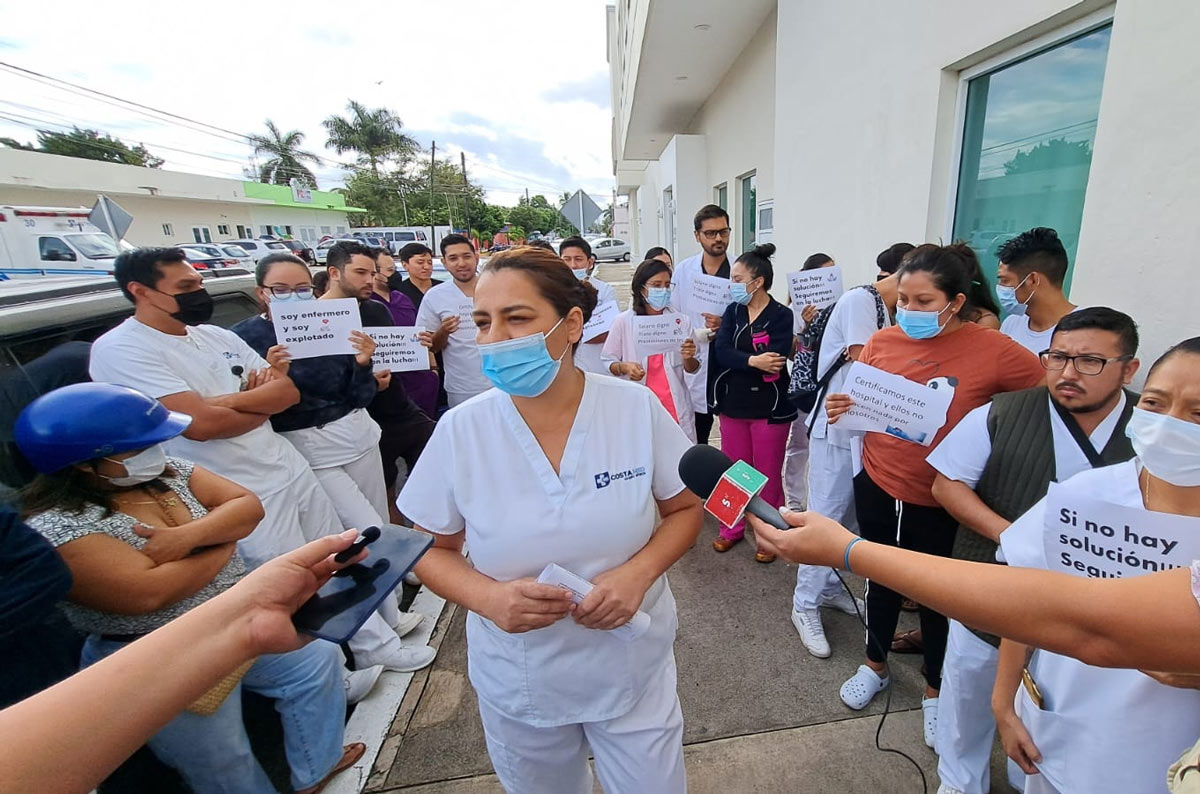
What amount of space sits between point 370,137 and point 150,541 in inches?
1995

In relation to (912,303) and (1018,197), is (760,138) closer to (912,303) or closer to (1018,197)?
(1018,197)

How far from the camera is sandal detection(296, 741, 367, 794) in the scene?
2238mm

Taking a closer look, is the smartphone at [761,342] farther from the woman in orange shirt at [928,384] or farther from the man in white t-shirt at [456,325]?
the man in white t-shirt at [456,325]

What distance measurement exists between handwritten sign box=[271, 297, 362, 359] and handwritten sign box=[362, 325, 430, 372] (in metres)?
0.40

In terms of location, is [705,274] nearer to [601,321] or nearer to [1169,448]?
[601,321]

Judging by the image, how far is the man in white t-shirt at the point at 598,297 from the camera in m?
4.27

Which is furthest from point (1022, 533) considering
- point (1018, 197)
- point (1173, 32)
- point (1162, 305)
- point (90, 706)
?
point (1018, 197)

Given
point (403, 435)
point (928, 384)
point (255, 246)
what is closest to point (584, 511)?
point (928, 384)

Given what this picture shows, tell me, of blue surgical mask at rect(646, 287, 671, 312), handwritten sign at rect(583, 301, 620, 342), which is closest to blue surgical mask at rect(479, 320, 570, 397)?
blue surgical mask at rect(646, 287, 671, 312)

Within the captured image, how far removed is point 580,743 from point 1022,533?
1381mm

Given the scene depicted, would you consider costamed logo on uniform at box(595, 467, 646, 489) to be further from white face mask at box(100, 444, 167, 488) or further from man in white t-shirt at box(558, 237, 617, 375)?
man in white t-shirt at box(558, 237, 617, 375)

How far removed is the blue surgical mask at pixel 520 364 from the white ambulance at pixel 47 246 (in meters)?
16.8

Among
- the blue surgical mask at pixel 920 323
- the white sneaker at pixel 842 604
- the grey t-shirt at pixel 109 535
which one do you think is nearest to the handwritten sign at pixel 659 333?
the blue surgical mask at pixel 920 323

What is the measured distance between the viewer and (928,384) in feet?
7.26
